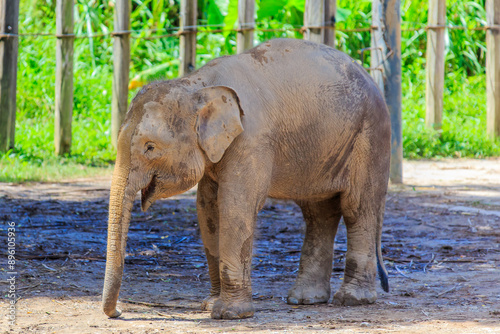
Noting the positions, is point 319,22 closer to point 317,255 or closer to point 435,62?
point 435,62

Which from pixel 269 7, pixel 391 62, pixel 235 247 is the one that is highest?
pixel 269 7

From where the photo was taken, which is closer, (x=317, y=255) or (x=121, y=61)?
(x=317, y=255)

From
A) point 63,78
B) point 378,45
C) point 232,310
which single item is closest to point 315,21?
point 378,45

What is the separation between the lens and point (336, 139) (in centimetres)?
442

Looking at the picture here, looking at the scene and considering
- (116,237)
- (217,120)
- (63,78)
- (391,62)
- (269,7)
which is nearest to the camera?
(116,237)

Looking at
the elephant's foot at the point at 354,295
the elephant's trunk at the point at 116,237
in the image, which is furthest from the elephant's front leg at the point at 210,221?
the elephant's foot at the point at 354,295

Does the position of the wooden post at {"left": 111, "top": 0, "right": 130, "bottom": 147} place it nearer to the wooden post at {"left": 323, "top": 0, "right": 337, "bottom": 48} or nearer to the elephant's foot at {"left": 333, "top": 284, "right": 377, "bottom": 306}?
the wooden post at {"left": 323, "top": 0, "right": 337, "bottom": 48}

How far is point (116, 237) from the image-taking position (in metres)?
3.81

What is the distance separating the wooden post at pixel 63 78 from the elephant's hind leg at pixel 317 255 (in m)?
5.78

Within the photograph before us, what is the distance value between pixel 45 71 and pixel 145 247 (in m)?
7.96

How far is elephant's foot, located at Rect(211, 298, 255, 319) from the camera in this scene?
404cm

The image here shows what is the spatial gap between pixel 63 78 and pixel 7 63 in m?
0.80

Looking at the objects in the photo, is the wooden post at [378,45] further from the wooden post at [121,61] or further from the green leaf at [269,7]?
the green leaf at [269,7]

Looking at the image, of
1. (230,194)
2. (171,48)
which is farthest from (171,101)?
(171,48)
